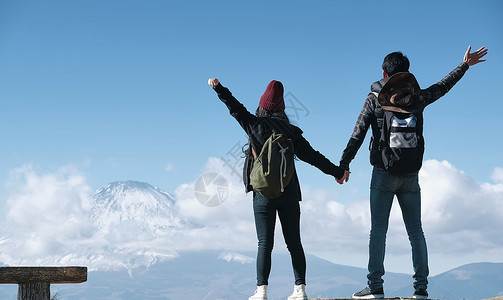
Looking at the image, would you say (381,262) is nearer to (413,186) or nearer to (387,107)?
(413,186)

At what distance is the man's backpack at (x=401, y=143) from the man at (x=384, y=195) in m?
0.09

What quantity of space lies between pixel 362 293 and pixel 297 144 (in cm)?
241

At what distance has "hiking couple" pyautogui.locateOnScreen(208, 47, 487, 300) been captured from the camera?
306 inches

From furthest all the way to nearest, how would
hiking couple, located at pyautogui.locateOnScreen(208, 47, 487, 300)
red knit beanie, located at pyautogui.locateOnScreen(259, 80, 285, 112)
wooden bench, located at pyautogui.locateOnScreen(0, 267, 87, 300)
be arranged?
wooden bench, located at pyautogui.locateOnScreen(0, 267, 87, 300), red knit beanie, located at pyautogui.locateOnScreen(259, 80, 285, 112), hiking couple, located at pyautogui.locateOnScreen(208, 47, 487, 300)

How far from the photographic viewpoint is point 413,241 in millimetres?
8531

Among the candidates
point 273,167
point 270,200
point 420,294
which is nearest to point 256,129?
point 273,167

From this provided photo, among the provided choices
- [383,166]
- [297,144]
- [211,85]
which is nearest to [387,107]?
[383,166]

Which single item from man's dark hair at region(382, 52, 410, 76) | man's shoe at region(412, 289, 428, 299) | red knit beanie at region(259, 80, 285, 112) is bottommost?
man's shoe at region(412, 289, 428, 299)

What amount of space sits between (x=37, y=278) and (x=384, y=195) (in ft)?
17.1

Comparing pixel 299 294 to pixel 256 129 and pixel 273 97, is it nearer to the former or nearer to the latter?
pixel 256 129

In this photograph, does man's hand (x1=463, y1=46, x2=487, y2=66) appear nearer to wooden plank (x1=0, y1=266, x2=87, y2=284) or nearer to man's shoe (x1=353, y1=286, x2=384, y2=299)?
man's shoe (x1=353, y1=286, x2=384, y2=299)

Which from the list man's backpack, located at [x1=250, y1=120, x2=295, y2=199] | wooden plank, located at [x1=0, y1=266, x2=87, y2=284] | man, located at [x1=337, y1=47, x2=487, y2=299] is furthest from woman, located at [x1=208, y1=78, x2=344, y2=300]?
wooden plank, located at [x1=0, y1=266, x2=87, y2=284]

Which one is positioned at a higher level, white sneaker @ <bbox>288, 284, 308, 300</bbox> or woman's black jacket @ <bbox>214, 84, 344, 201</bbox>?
woman's black jacket @ <bbox>214, 84, 344, 201</bbox>

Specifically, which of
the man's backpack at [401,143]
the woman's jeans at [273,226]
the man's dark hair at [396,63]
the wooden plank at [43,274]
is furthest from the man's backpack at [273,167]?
the wooden plank at [43,274]
